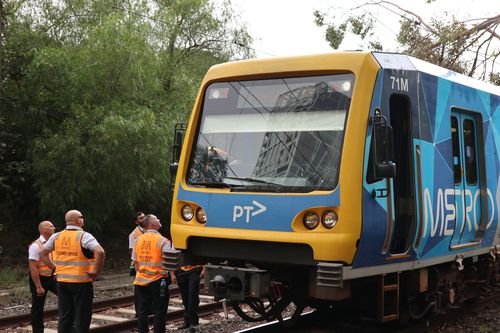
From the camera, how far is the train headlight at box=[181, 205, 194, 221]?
7.61m

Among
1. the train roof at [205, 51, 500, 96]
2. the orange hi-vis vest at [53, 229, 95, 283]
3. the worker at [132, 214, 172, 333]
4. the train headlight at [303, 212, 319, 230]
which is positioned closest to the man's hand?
the orange hi-vis vest at [53, 229, 95, 283]

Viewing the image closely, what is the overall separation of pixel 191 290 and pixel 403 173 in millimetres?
3574

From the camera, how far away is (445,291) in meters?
8.84

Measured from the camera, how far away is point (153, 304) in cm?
875

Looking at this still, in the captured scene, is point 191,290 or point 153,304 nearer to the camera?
point 153,304

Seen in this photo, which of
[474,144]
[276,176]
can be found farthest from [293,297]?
[474,144]

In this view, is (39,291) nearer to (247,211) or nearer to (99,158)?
(247,211)

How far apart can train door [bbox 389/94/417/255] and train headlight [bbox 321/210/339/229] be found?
3.49 ft

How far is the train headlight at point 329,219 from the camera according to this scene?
263 inches

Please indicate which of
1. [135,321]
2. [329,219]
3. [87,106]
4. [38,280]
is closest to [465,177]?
[329,219]

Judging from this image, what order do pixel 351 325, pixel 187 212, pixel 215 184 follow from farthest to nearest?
pixel 351 325 < pixel 187 212 < pixel 215 184

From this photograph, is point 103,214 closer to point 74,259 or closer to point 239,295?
point 74,259

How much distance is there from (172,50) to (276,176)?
15378mm

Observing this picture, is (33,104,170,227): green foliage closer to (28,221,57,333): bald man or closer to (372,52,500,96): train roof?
(28,221,57,333): bald man
